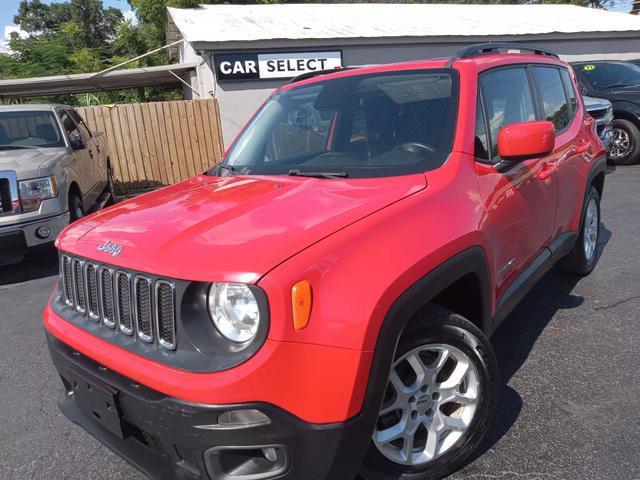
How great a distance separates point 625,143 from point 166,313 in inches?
399

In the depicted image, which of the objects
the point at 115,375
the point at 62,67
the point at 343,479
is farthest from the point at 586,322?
the point at 62,67

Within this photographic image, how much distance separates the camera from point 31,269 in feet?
20.4

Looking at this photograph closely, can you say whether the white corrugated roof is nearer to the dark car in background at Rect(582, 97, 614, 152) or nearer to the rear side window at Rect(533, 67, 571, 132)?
the dark car in background at Rect(582, 97, 614, 152)

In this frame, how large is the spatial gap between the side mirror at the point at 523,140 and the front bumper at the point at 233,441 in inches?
59.9

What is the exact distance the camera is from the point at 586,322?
3736 millimetres

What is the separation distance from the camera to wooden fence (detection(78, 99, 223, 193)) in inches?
453

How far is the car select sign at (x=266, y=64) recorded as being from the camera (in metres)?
11.1

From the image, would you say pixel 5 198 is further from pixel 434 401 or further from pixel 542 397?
pixel 542 397

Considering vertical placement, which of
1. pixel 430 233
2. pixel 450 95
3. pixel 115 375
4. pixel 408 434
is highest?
pixel 450 95

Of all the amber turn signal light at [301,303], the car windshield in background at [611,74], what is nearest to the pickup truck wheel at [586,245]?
the amber turn signal light at [301,303]

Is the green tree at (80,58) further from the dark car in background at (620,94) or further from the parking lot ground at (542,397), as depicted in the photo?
the parking lot ground at (542,397)

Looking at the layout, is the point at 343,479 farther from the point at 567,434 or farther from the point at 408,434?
the point at 567,434

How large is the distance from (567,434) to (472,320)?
2.32ft

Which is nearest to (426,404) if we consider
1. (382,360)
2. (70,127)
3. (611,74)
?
(382,360)
